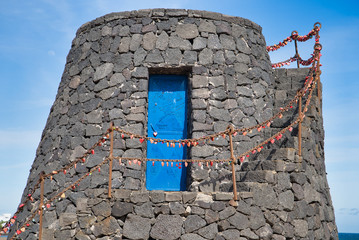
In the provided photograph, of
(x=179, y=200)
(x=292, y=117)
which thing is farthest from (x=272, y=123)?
(x=179, y=200)

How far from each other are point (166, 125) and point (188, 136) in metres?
0.46

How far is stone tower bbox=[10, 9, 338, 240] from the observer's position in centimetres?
698

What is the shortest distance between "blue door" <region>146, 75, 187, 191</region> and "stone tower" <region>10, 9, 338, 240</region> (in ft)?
0.39

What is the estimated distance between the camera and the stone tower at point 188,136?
22.9 feet

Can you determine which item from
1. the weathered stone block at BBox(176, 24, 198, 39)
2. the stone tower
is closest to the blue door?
the stone tower

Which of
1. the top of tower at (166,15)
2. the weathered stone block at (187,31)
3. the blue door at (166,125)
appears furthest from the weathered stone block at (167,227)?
the top of tower at (166,15)

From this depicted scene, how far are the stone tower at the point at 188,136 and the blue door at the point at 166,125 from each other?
12cm

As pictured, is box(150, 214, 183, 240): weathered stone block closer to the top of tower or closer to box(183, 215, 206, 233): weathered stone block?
box(183, 215, 206, 233): weathered stone block

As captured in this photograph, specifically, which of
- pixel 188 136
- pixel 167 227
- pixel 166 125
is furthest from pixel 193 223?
pixel 166 125

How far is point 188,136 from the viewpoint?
898 cm

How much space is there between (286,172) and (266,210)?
0.75m

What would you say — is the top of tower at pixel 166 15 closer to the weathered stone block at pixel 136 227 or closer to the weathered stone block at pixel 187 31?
the weathered stone block at pixel 187 31

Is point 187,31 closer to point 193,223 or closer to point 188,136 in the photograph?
point 188,136

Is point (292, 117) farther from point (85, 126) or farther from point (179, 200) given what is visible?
point (85, 126)
